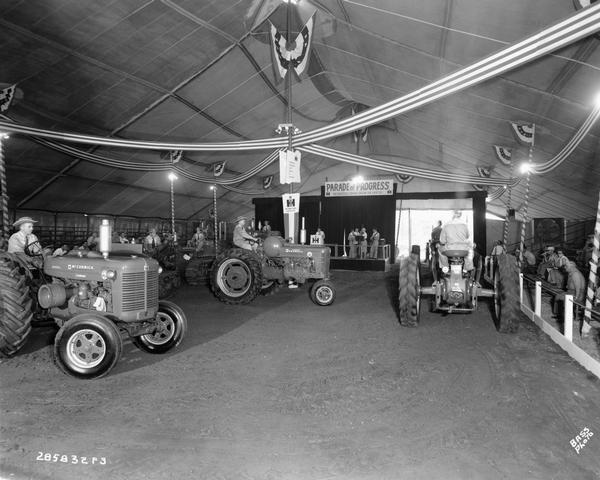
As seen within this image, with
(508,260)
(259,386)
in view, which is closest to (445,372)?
(259,386)

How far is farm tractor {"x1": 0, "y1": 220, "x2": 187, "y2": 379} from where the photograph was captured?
157 inches

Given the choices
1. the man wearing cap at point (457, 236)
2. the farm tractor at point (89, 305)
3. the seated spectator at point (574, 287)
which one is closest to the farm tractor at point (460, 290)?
the man wearing cap at point (457, 236)

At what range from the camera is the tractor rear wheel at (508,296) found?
5938 millimetres

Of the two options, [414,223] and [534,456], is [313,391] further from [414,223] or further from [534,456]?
[414,223]

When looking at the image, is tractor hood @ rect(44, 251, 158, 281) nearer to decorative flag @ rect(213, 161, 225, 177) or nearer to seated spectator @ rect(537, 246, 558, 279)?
seated spectator @ rect(537, 246, 558, 279)

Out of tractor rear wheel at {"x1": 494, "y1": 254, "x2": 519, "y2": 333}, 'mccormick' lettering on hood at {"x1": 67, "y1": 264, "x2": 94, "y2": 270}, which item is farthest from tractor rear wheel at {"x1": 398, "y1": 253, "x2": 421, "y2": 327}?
'mccormick' lettering on hood at {"x1": 67, "y1": 264, "x2": 94, "y2": 270}

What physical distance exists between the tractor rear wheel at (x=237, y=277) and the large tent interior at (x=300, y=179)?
31 centimetres

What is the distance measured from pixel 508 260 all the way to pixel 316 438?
4654 mm

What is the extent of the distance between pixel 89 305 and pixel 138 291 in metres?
0.58

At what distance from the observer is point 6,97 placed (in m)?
10.1

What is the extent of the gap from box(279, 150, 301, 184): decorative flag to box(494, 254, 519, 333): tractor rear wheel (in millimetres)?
4298

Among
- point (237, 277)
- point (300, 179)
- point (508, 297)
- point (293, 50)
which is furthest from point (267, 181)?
point (508, 297)

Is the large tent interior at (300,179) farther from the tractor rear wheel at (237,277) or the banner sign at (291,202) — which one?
the banner sign at (291,202)

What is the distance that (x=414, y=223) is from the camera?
21016mm
